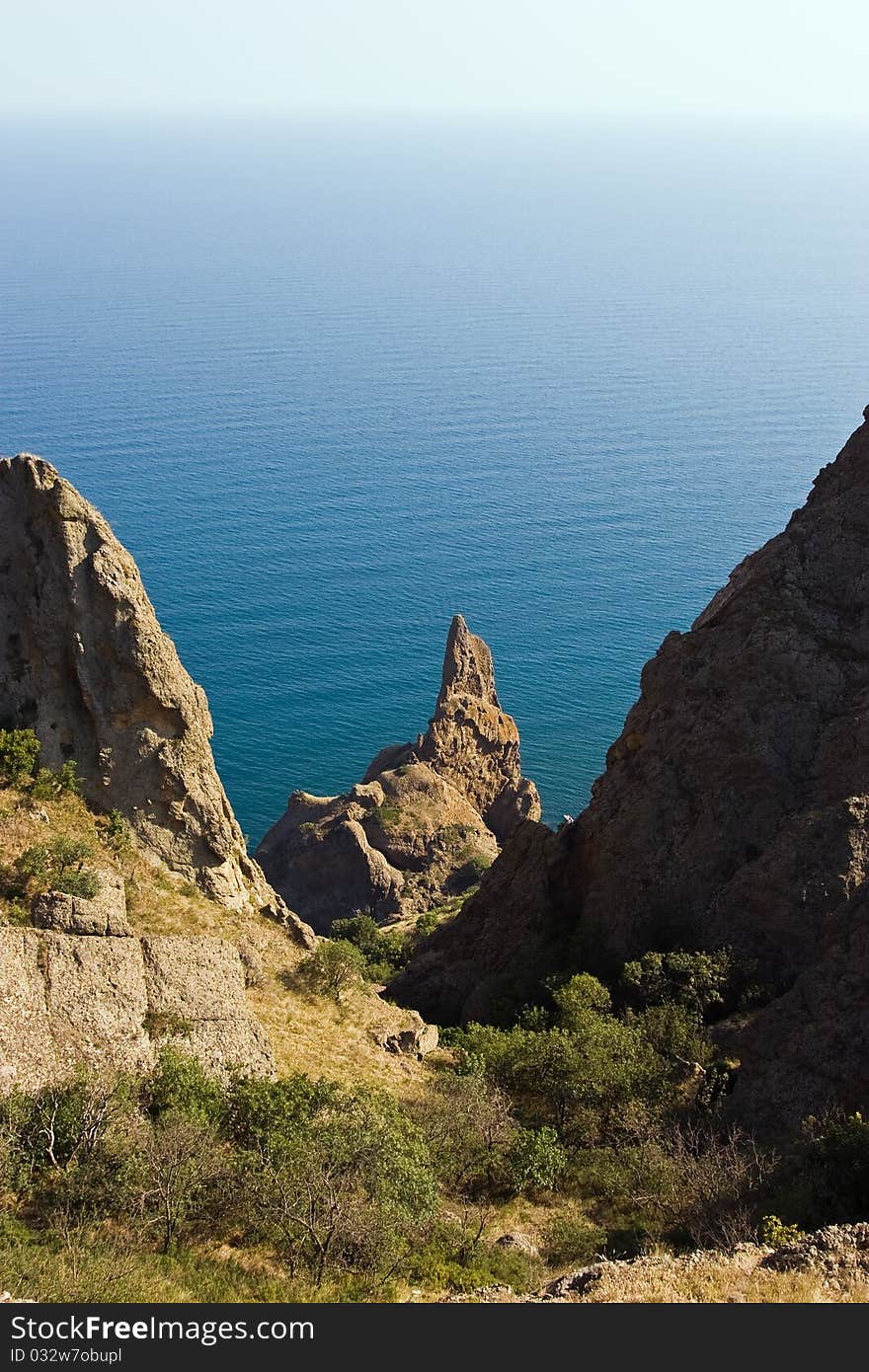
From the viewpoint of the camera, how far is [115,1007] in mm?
29844

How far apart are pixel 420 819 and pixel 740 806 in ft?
121

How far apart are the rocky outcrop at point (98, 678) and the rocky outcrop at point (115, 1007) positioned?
7.15 m

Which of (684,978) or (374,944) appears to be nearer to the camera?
(684,978)

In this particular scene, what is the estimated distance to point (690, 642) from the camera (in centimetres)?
4238

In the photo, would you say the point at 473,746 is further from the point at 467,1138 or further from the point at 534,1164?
the point at 534,1164

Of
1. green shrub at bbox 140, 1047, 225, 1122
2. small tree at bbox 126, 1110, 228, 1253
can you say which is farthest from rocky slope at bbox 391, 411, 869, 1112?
small tree at bbox 126, 1110, 228, 1253

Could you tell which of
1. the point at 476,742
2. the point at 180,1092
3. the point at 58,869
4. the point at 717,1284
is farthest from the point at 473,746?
the point at 717,1284

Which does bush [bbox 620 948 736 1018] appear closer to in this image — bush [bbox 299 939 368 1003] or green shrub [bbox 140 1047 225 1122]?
bush [bbox 299 939 368 1003]

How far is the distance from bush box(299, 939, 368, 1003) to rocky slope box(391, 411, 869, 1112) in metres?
5.98

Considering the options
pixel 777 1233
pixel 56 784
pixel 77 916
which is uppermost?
pixel 56 784

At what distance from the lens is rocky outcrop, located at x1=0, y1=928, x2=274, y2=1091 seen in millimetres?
28172

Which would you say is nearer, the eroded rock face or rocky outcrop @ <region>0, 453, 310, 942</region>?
rocky outcrop @ <region>0, 453, 310, 942</region>

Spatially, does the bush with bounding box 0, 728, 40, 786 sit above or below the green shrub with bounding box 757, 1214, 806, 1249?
above

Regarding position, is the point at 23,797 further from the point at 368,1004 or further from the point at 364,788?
the point at 364,788
